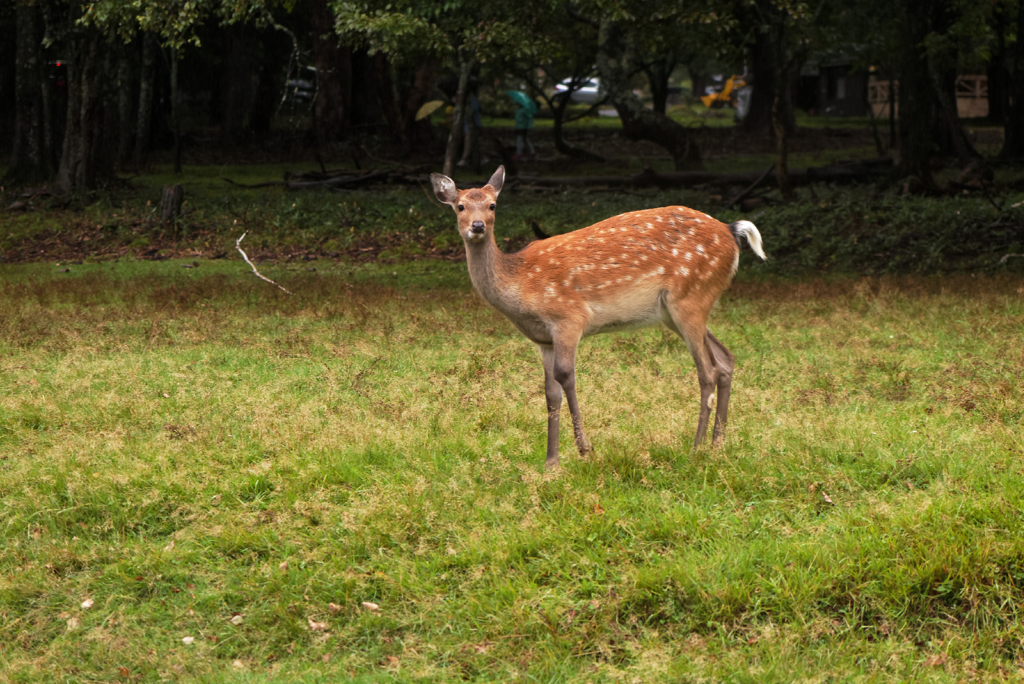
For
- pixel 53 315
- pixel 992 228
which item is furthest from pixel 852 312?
pixel 53 315

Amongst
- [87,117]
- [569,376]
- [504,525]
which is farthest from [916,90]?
[504,525]

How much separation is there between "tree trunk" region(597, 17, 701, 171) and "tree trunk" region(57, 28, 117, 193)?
29.8 ft

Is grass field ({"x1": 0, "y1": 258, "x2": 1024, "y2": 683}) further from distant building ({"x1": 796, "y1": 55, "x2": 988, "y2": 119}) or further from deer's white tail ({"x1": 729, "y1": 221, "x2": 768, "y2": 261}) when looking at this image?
distant building ({"x1": 796, "y1": 55, "x2": 988, "y2": 119})

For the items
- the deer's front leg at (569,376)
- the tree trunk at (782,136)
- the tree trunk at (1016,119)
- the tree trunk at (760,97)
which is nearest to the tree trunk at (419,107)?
the tree trunk at (782,136)

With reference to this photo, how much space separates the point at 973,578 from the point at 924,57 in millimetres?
16067

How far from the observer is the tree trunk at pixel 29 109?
20.9 meters

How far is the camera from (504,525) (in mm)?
6051

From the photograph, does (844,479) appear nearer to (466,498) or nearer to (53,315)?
(466,498)

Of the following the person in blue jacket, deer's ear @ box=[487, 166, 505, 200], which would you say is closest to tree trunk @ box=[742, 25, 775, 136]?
the person in blue jacket

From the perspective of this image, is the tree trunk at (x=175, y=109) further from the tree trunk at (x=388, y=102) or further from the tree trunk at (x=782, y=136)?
the tree trunk at (x=782, y=136)

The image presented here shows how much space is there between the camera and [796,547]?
5.57 m

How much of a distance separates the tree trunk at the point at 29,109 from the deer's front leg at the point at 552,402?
56.2 ft

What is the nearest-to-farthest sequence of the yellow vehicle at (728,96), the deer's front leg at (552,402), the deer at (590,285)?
the deer's front leg at (552,402) < the deer at (590,285) < the yellow vehicle at (728,96)

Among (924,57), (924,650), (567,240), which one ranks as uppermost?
(924,57)
